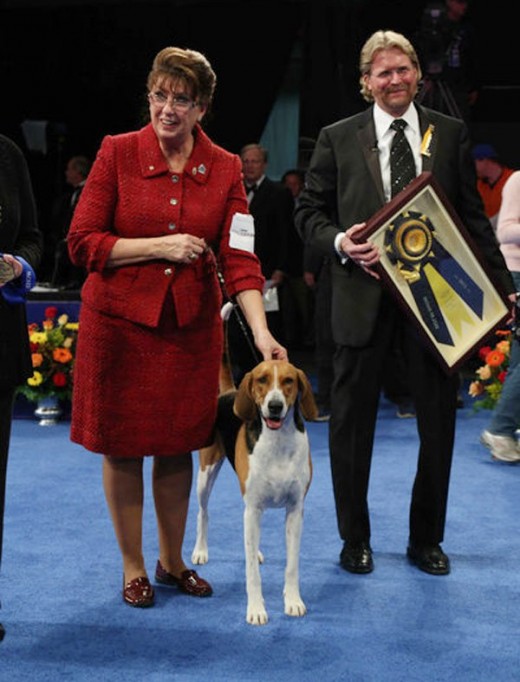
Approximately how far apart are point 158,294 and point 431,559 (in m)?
1.39

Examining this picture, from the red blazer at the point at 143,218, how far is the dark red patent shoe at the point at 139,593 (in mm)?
853

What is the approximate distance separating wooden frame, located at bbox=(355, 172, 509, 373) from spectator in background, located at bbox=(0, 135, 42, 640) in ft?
3.58

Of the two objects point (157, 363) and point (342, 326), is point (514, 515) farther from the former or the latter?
point (157, 363)

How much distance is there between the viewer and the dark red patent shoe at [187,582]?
3.29 m

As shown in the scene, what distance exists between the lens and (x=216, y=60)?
9945mm

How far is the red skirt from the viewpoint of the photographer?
10.1ft

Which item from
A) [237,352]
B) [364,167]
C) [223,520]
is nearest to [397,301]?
[364,167]

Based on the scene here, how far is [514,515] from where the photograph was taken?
4277mm

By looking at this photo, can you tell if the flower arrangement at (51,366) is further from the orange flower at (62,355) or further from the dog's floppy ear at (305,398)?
the dog's floppy ear at (305,398)

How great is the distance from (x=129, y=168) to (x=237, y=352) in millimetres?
3347

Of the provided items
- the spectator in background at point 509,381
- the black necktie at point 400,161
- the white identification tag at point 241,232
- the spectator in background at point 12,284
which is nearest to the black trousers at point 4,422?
the spectator in background at point 12,284

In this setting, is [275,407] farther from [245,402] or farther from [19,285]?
[19,285]

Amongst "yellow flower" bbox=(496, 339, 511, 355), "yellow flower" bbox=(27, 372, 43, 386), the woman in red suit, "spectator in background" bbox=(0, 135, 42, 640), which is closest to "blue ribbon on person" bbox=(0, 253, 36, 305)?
"spectator in background" bbox=(0, 135, 42, 640)

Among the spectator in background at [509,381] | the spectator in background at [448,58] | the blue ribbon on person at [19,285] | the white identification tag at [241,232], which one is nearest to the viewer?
the blue ribbon on person at [19,285]
